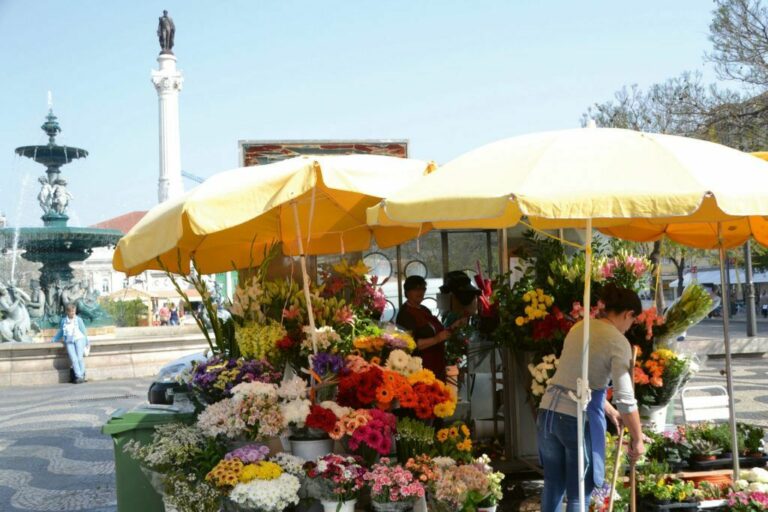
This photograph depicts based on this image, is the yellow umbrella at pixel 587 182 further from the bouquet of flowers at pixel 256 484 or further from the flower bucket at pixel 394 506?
the bouquet of flowers at pixel 256 484

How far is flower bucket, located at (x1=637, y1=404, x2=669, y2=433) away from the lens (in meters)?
6.23

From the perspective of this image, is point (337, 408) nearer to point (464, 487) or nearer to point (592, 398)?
point (464, 487)

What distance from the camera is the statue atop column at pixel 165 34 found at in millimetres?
45906

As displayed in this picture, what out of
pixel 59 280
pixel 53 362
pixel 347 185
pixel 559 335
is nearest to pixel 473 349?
pixel 559 335

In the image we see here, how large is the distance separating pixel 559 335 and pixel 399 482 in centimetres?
207

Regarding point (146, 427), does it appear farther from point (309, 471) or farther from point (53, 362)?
point (53, 362)

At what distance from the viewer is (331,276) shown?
21.4 feet

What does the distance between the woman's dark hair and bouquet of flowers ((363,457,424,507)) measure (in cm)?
147

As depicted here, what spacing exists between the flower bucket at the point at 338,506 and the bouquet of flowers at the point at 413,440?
0.46 metres

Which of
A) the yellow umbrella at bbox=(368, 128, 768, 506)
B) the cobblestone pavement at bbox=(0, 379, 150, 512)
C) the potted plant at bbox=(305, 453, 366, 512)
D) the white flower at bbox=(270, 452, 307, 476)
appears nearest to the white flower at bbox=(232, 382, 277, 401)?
the white flower at bbox=(270, 452, 307, 476)

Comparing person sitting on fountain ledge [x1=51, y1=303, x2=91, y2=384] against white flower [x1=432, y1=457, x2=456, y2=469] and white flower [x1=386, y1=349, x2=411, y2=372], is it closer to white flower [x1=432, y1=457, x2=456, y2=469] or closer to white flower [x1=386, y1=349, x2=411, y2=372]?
white flower [x1=386, y1=349, x2=411, y2=372]

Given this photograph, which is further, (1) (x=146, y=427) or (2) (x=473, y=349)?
(2) (x=473, y=349)

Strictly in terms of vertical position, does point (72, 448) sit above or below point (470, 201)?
below

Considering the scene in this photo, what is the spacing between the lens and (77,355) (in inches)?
683
